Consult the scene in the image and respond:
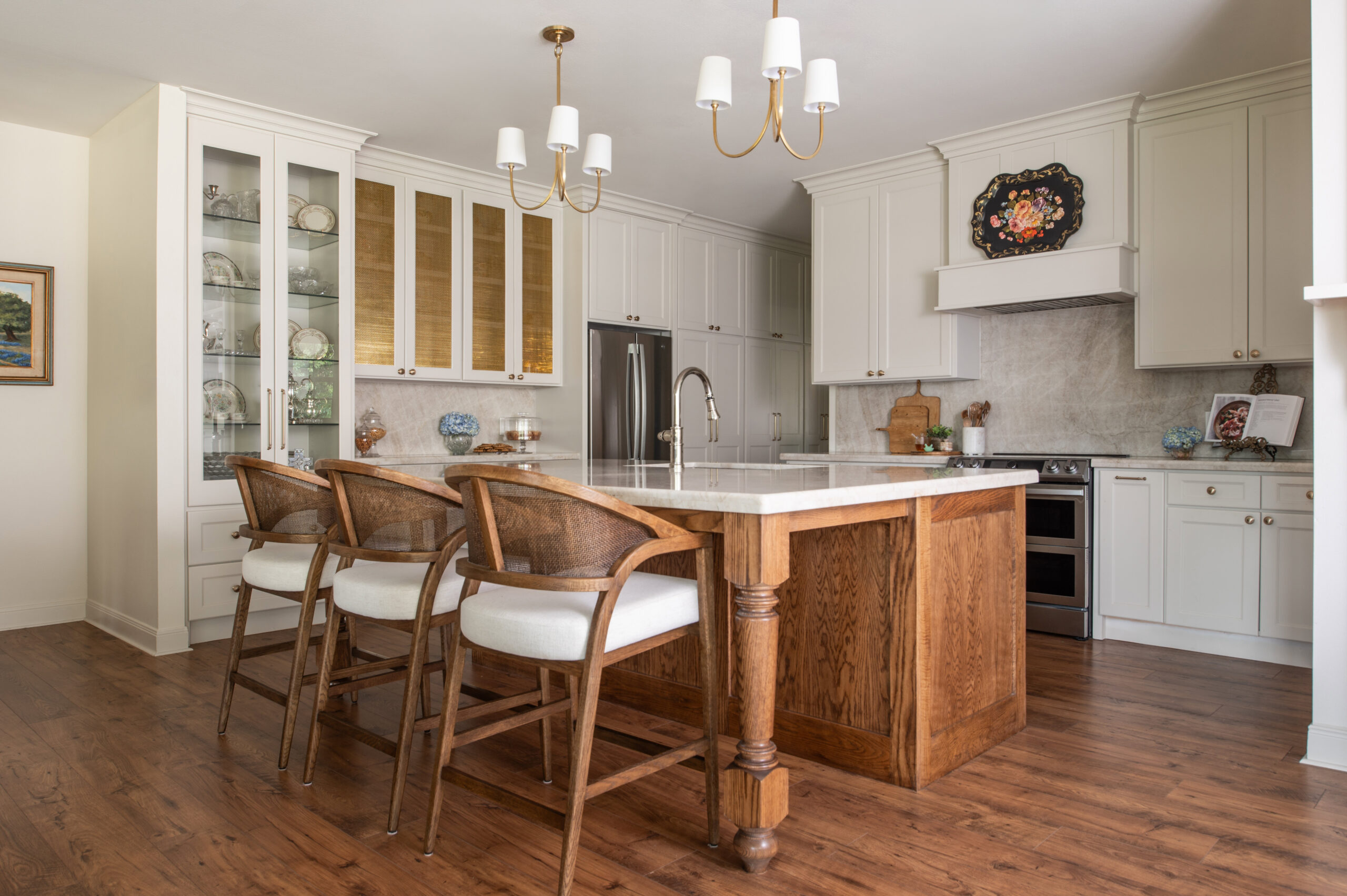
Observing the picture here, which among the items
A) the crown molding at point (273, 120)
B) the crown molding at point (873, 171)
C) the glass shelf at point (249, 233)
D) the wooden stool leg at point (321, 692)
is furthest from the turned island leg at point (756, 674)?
the crown molding at point (873, 171)

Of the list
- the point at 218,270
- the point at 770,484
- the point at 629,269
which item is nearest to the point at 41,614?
the point at 218,270

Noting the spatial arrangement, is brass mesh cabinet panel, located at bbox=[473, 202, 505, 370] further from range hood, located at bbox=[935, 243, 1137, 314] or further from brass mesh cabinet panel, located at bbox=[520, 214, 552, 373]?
range hood, located at bbox=[935, 243, 1137, 314]

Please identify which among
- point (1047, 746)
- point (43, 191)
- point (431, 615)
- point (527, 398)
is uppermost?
point (43, 191)

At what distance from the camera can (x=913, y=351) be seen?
4926mm

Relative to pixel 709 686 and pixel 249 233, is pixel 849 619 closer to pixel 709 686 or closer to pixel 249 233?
pixel 709 686

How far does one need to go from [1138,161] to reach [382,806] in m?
4.16

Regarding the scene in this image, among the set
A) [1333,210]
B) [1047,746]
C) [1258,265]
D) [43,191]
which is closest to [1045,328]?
[1258,265]

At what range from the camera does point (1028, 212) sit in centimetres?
439

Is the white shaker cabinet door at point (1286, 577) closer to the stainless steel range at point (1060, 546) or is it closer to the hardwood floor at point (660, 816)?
the hardwood floor at point (660, 816)

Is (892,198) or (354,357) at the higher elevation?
(892,198)

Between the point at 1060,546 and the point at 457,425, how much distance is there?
11.0ft

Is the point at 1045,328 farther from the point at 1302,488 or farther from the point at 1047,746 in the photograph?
the point at 1047,746

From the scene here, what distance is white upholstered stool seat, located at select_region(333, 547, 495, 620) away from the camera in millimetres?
2135

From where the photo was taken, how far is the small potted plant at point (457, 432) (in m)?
5.23
